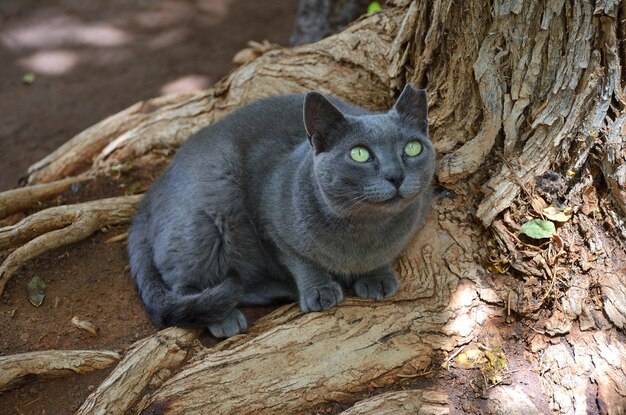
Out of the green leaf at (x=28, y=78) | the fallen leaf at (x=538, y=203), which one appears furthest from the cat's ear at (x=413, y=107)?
the green leaf at (x=28, y=78)

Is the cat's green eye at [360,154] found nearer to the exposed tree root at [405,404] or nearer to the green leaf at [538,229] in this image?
the green leaf at [538,229]

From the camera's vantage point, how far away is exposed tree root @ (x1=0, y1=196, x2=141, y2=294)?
9.96 feet

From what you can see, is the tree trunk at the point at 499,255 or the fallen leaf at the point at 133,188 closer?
the tree trunk at the point at 499,255

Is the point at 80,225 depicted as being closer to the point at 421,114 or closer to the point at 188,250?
the point at 188,250

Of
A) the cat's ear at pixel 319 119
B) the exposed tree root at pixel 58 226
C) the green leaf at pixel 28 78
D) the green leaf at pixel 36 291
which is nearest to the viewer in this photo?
the cat's ear at pixel 319 119

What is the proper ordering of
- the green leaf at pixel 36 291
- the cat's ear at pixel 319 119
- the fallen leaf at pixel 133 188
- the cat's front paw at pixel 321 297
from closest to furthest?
the cat's ear at pixel 319 119 < the cat's front paw at pixel 321 297 < the green leaf at pixel 36 291 < the fallen leaf at pixel 133 188

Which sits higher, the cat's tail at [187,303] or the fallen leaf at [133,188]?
the fallen leaf at [133,188]

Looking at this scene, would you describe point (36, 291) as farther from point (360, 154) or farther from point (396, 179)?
point (396, 179)

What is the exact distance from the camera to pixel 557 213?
2.61m

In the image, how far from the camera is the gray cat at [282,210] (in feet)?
7.91

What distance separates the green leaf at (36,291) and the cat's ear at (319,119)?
152 centimetres

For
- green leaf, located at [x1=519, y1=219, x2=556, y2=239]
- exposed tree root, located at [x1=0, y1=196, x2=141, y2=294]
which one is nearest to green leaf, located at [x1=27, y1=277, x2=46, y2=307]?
exposed tree root, located at [x1=0, y1=196, x2=141, y2=294]

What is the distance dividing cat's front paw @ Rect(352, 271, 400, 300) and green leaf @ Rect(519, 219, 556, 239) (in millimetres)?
604

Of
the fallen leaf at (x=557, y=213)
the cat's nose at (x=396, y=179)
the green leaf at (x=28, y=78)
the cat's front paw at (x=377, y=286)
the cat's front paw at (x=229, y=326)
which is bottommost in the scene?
the cat's front paw at (x=229, y=326)
